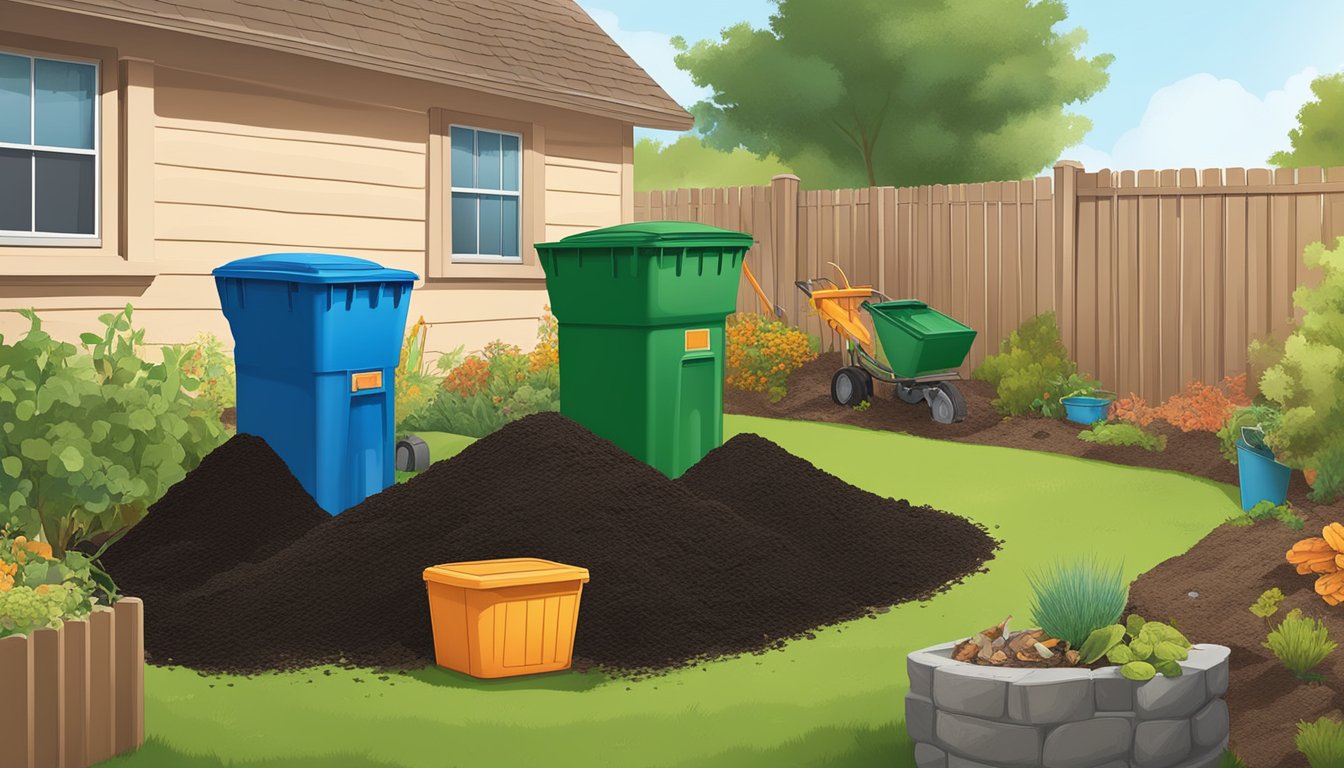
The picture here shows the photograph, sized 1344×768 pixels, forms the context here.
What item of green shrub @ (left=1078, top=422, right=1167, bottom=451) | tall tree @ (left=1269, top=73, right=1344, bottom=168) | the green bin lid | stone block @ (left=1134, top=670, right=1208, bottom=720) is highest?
tall tree @ (left=1269, top=73, right=1344, bottom=168)

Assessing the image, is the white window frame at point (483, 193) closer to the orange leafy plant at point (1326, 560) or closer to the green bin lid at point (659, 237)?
the green bin lid at point (659, 237)

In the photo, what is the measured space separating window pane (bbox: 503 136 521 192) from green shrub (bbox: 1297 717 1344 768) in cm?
1004

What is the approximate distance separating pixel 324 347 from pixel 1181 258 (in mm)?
7801

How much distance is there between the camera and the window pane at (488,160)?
13.0m

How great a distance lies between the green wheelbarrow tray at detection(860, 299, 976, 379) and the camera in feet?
39.7

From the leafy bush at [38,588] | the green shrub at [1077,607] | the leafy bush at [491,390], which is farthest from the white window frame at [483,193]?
the green shrub at [1077,607]

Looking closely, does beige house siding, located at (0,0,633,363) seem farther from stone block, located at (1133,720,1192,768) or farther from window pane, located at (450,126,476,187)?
stone block, located at (1133,720,1192,768)

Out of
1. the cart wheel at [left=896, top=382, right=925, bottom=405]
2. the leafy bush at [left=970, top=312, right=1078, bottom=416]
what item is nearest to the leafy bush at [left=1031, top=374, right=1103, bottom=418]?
the leafy bush at [left=970, top=312, right=1078, bottom=416]

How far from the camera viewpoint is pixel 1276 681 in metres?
4.82

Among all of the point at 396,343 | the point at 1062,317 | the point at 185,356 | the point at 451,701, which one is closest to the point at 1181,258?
the point at 1062,317

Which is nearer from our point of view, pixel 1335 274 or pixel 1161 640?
pixel 1161 640

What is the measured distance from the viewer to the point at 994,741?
4.13 m

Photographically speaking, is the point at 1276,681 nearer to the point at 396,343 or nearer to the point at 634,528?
the point at 634,528

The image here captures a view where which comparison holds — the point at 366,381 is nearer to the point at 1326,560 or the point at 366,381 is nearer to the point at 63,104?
the point at 63,104
